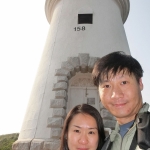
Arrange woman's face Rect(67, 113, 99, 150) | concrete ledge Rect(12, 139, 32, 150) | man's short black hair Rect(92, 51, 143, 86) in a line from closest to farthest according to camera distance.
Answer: man's short black hair Rect(92, 51, 143, 86) < woman's face Rect(67, 113, 99, 150) < concrete ledge Rect(12, 139, 32, 150)

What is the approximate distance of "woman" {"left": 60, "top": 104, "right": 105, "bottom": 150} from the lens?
6.75 feet

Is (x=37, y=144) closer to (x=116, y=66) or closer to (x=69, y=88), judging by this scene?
(x=69, y=88)

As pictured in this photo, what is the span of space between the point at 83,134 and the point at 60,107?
320 centimetres

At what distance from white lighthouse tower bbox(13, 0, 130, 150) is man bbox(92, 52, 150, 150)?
10.6 ft

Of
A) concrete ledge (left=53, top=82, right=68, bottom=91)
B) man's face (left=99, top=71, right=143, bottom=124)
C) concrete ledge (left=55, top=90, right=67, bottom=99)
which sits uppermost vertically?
concrete ledge (left=53, top=82, right=68, bottom=91)

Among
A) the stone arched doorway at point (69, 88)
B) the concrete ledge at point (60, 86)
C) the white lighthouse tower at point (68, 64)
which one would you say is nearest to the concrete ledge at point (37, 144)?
the white lighthouse tower at point (68, 64)

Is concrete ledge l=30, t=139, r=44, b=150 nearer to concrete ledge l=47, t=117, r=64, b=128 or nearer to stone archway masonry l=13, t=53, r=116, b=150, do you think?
stone archway masonry l=13, t=53, r=116, b=150

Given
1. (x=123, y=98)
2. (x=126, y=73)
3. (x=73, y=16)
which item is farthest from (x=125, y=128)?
(x=73, y=16)

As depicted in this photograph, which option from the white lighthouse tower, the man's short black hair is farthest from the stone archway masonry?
the man's short black hair

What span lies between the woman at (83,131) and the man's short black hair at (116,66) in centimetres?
44

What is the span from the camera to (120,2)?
769 centimetres

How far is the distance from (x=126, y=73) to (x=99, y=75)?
0.25 m

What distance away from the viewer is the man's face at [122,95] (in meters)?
1.73

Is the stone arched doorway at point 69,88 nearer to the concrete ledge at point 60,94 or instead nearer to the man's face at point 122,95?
the concrete ledge at point 60,94
